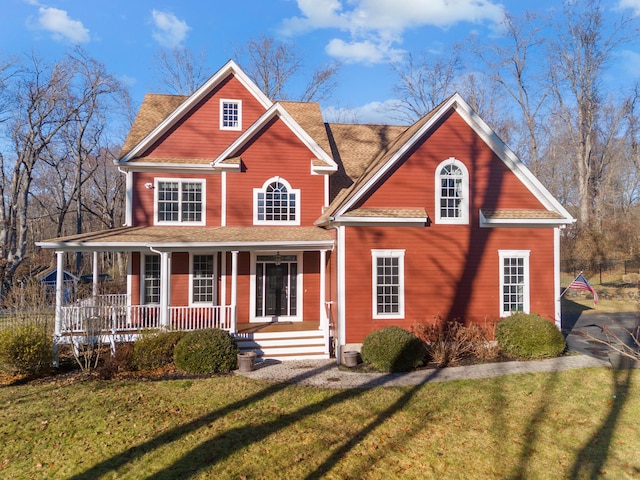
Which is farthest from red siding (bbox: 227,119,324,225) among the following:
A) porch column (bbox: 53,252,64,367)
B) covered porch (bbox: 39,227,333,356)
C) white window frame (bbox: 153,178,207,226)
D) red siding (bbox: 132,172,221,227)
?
porch column (bbox: 53,252,64,367)

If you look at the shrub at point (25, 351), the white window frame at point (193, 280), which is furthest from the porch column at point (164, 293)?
the shrub at point (25, 351)

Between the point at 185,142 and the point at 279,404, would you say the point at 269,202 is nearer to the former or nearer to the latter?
the point at 185,142

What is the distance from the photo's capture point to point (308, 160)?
50.3 feet

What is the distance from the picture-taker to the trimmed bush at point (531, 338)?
462 inches

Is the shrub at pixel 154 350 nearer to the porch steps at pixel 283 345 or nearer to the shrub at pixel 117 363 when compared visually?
the shrub at pixel 117 363

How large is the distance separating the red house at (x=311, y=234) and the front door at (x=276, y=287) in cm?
4

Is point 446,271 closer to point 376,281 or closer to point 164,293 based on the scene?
point 376,281

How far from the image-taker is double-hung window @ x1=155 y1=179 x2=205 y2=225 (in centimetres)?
1488

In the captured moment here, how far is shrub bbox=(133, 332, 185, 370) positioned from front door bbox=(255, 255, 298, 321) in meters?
3.87

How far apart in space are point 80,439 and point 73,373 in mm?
4725

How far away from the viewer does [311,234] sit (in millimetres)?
13992

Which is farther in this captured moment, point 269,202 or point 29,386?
point 269,202

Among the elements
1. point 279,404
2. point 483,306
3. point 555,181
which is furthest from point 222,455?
point 555,181

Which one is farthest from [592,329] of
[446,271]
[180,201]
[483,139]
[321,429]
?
[180,201]
